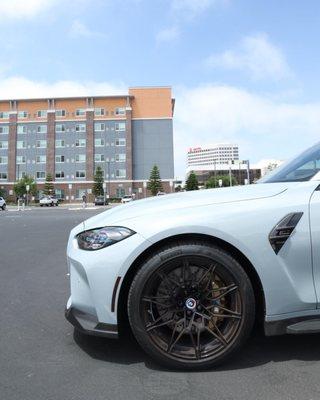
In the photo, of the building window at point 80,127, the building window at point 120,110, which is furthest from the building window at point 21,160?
the building window at point 120,110

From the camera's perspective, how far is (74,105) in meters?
89.1

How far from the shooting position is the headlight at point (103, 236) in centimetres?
310

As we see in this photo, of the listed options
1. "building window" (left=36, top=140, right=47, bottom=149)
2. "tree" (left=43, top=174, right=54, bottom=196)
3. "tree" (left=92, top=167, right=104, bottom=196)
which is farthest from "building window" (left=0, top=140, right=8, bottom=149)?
"tree" (left=92, top=167, right=104, bottom=196)

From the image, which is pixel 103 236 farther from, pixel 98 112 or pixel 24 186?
pixel 98 112

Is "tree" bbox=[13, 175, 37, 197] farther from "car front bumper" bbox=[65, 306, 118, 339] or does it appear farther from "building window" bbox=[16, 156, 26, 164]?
"car front bumper" bbox=[65, 306, 118, 339]

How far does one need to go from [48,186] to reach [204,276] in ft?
283

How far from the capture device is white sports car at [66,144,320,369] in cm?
301

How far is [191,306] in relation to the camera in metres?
3.07

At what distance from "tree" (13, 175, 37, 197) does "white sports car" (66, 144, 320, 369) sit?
3230 inches

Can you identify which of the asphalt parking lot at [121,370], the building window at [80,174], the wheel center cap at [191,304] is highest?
the building window at [80,174]

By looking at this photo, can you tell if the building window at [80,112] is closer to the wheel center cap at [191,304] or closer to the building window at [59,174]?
the building window at [59,174]

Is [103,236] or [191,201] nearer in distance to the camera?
[103,236]

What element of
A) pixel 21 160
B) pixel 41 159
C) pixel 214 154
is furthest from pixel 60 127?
pixel 214 154

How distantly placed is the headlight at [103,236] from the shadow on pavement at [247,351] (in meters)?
0.84
